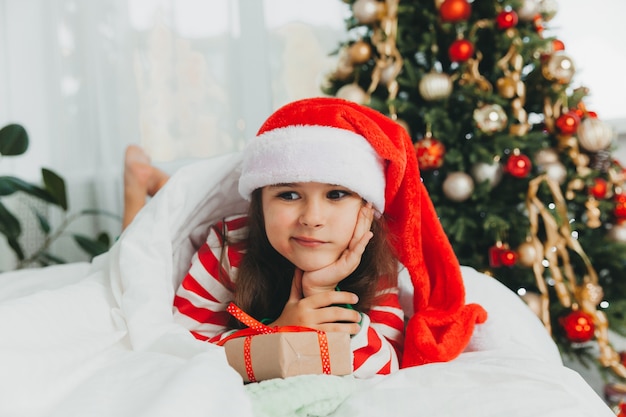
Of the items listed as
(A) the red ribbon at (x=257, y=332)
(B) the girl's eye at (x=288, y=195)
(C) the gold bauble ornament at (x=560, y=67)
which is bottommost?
(A) the red ribbon at (x=257, y=332)

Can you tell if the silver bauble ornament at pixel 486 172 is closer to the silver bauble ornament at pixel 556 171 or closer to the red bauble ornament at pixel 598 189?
the silver bauble ornament at pixel 556 171

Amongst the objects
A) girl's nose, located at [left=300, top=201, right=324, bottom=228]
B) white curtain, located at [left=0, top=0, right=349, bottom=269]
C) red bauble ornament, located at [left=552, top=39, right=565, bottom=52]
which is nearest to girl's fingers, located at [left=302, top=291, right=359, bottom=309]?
girl's nose, located at [left=300, top=201, right=324, bottom=228]

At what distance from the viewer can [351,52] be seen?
146 centimetres

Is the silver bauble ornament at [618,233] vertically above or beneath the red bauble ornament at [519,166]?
beneath

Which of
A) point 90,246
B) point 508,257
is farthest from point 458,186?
point 90,246

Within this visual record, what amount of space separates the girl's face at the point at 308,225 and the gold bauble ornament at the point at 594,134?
2.65 ft

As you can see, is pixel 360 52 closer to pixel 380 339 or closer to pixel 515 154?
pixel 515 154

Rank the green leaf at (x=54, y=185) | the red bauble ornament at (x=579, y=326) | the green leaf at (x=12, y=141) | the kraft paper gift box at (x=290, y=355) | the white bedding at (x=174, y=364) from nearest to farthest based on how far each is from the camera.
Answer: the white bedding at (x=174, y=364) < the kraft paper gift box at (x=290, y=355) < the red bauble ornament at (x=579, y=326) < the green leaf at (x=12, y=141) < the green leaf at (x=54, y=185)

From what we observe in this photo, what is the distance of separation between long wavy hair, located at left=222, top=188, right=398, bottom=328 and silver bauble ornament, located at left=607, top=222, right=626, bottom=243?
74 centimetres

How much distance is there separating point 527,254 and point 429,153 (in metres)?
0.35

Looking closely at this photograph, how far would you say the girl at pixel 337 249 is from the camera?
2.63 ft

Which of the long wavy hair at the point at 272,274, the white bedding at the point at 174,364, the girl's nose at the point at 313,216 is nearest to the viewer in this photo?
the white bedding at the point at 174,364

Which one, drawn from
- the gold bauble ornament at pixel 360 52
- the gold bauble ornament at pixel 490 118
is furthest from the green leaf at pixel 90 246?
the gold bauble ornament at pixel 490 118

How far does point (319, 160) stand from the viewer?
787 mm
